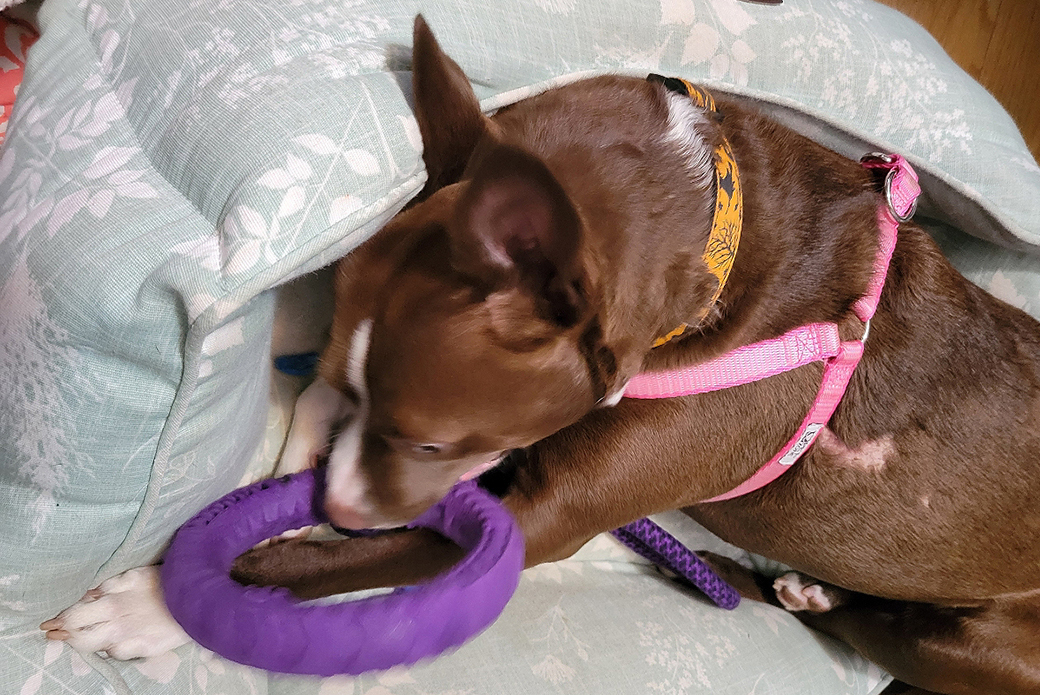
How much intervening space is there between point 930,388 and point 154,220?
1.63 m

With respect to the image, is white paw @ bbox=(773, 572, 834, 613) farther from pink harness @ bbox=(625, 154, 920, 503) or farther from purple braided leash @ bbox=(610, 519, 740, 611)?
pink harness @ bbox=(625, 154, 920, 503)

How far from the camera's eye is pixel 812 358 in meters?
1.51

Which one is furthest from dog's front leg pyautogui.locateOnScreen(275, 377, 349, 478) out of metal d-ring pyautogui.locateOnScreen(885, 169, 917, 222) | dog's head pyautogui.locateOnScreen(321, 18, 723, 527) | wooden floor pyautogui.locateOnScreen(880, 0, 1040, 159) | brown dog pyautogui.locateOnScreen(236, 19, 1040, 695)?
wooden floor pyautogui.locateOnScreen(880, 0, 1040, 159)

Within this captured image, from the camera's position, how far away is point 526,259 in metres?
1.05

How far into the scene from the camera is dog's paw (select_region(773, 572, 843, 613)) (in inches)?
88.2

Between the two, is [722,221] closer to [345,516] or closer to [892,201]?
[892,201]

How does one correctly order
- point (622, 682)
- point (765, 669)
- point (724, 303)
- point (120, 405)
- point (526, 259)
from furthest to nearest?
point (765, 669), point (622, 682), point (724, 303), point (120, 405), point (526, 259)

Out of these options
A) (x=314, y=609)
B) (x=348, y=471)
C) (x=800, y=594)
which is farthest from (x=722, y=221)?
(x=800, y=594)

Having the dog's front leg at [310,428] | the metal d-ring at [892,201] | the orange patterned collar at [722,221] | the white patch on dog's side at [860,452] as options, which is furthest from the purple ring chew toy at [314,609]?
the metal d-ring at [892,201]

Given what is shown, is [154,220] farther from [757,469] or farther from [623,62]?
[757,469]

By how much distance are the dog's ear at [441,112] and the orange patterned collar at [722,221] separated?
1.49ft

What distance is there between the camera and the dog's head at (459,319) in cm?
105

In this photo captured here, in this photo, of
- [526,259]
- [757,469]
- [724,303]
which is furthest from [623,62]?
[757,469]

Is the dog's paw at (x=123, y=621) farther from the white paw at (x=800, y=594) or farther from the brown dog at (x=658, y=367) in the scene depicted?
the white paw at (x=800, y=594)
